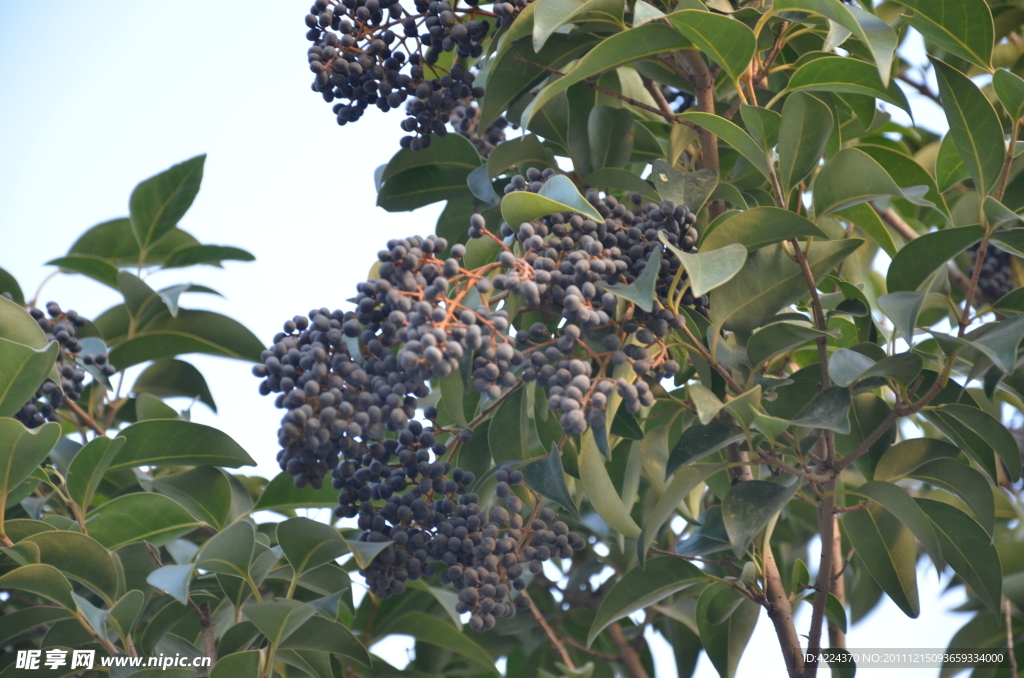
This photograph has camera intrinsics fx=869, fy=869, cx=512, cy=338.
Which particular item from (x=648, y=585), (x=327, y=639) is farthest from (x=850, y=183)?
(x=327, y=639)

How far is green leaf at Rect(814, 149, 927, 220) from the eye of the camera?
1163 millimetres

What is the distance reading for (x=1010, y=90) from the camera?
1173 mm

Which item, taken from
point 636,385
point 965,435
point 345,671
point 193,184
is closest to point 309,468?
point 636,385

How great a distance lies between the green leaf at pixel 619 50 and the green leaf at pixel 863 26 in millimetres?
149

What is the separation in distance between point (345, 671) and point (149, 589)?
1.32 ft

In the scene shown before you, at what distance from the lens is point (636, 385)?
1071 mm

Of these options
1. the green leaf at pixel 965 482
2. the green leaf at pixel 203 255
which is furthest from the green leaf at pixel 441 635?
the green leaf at pixel 203 255

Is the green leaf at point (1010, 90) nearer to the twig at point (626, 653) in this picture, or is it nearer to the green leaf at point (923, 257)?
the green leaf at point (923, 257)

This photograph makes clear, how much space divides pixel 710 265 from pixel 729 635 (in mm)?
811

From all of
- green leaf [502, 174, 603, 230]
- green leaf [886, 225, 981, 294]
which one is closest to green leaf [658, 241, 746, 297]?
green leaf [502, 174, 603, 230]

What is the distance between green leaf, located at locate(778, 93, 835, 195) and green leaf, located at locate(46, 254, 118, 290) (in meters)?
1.56

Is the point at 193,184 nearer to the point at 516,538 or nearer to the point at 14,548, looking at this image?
the point at 14,548

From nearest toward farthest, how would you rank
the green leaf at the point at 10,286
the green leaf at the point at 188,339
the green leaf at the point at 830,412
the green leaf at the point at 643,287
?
the green leaf at the point at 643,287 < the green leaf at the point at 830,412 < the green leaf at the point at 10,286 < the green leaf at the point at 188,339

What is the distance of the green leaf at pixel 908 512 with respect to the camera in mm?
1238
